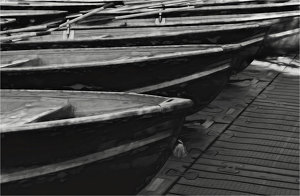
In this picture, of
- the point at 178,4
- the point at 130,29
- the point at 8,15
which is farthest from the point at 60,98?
the point at 178,4

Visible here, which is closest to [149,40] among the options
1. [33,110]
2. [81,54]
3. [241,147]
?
[81,54]

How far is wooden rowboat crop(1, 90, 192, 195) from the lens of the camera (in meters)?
4.20

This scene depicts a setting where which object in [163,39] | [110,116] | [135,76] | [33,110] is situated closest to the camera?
[110,116]

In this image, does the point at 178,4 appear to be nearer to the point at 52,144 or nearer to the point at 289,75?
the point at 289,75

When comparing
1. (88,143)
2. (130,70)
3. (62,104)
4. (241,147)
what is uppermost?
(130,70)

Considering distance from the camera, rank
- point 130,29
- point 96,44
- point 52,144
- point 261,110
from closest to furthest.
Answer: point 52,144
point 96,44
point 261,110
point 130,29

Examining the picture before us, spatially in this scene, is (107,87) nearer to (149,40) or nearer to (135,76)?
(135,76)

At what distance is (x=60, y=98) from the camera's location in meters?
5.30

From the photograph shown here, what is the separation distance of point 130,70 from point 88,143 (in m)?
2.07

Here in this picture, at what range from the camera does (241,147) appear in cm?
673

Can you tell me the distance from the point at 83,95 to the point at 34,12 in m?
5.42

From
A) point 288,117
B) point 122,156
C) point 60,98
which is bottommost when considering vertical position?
point 288,117

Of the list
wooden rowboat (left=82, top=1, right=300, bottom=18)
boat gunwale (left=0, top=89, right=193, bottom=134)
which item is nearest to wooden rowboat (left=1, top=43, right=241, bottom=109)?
boat gunwale (left=0, top=89, right=193, bottom=134)

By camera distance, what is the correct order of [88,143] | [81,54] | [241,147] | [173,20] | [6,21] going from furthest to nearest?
[173,20], [6,21], [81,54], [241,147], [88,143]
